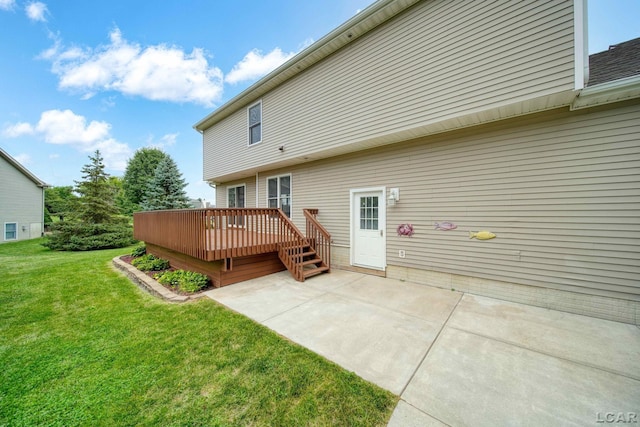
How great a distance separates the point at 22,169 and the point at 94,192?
7.44m

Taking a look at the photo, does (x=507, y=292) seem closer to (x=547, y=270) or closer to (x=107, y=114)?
(x=547, y=270)

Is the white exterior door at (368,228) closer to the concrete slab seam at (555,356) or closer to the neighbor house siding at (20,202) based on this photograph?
the concrete slab seam at (555,356)

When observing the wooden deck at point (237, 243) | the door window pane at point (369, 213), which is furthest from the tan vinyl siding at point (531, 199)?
the wooden deck at point (237, 243)

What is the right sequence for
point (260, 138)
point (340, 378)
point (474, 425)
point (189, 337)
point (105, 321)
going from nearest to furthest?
1. point (474, 425)
2. point (340, 378)
3. point (189, 337)
4. point (105, 321)
5. point (260, 138)

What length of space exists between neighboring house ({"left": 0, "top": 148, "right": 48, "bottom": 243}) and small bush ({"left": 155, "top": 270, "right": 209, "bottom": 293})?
16572 millimetres

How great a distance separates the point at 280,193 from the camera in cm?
817

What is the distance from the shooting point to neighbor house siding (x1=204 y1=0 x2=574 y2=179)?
3.28 meters

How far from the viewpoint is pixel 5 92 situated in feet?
37.3

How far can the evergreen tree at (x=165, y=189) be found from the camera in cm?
1192

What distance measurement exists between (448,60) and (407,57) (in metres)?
0.82

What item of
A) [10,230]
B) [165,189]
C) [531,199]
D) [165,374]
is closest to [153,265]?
[165,374]

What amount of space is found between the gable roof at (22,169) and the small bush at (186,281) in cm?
1662

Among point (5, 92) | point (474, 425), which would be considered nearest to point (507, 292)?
point (474, 425)

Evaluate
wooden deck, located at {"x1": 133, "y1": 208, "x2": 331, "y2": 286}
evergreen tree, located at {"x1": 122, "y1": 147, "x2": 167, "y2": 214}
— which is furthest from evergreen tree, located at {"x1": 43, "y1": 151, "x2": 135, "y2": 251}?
evergreen tree, located at {"x1": 122, "y1": 147, "x2": 167, "y2": 214}
